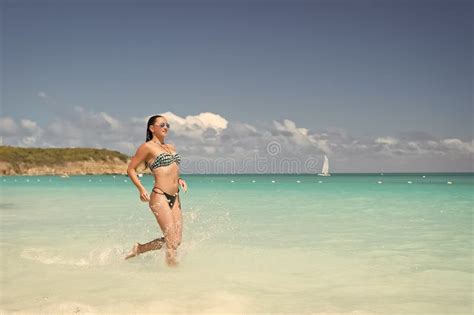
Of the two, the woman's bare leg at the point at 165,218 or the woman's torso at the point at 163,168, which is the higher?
the woman's torso at the point at 163,168

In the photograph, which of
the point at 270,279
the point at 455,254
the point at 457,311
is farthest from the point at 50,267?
the point at 455,254

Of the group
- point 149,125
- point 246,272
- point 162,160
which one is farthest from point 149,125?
point 246,272

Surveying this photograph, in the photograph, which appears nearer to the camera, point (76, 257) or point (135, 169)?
point (135, 169)

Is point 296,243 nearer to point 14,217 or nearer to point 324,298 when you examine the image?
point 324,298

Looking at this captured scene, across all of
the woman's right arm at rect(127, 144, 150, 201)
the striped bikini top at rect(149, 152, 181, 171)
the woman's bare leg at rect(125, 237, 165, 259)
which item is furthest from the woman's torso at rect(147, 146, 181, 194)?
the woman's bare leg at rect(125, 237, 165, 259)

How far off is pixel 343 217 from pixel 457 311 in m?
11.5

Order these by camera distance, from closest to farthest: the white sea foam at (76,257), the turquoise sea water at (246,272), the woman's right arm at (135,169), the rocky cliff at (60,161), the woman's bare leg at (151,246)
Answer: the turquoise sea water at (246,272), the woman's right arm at (135,169), the woman's bare leg at (151,246), the white sea foam at (76,257), the rocky cliff at (60,161)

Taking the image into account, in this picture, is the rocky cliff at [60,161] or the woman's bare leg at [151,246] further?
the rocky cliff at [60,161]

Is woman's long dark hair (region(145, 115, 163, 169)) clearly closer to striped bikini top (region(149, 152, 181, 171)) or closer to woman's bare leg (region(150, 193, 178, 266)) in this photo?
striped bikini top (region(149, 152, 181, 171))

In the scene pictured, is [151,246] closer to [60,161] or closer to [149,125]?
[149,125]

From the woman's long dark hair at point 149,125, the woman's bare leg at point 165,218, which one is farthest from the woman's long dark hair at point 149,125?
the woman's bare leg at point 165,218

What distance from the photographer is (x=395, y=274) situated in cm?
736

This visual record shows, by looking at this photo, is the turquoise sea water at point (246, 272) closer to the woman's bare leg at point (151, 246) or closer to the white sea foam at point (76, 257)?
the white sea foam at point (76, 257)

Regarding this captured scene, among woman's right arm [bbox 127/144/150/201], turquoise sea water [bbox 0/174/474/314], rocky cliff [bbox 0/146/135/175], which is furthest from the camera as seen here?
rocky cliff [bbox 0/146/135/175]
